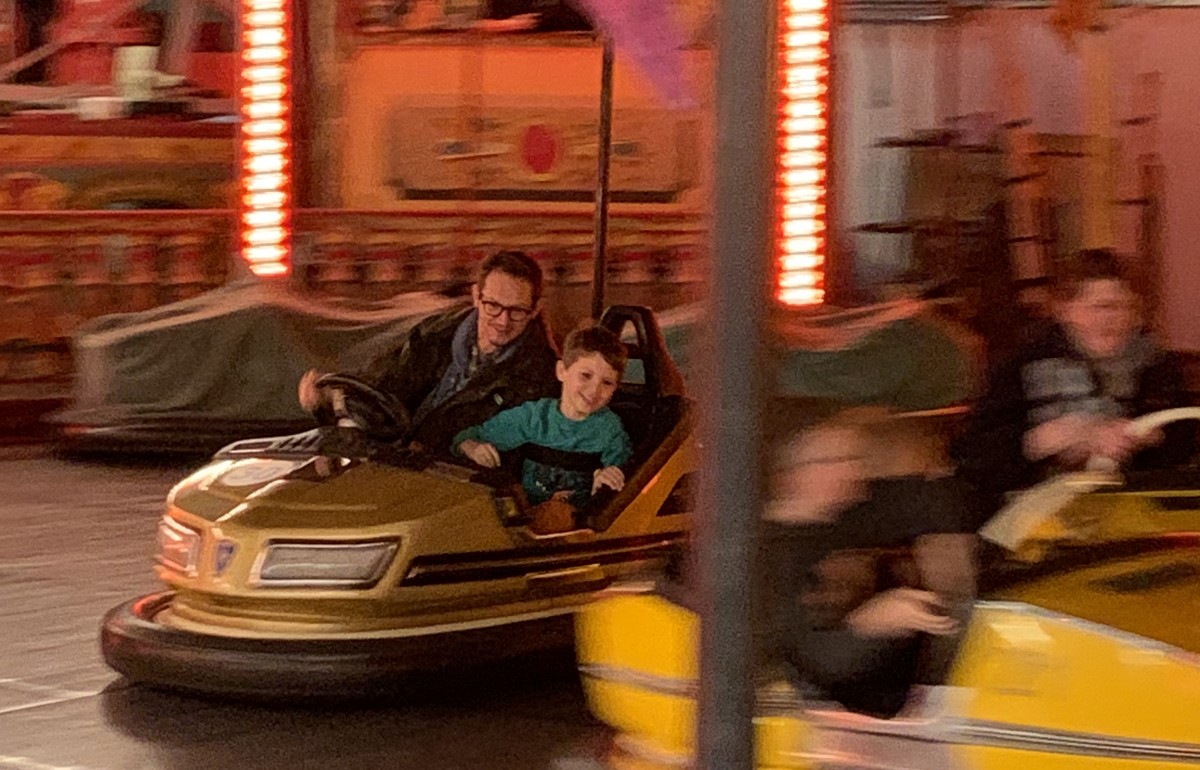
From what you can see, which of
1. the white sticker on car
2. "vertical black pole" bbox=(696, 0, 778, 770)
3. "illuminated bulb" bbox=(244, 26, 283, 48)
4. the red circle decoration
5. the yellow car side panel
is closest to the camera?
"vertical black pole" bbox=(696, 0, 778, 770)

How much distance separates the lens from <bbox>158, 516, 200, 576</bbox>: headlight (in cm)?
314

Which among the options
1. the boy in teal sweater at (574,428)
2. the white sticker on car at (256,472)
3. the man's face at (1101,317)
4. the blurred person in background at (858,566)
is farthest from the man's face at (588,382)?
the blurred person in background at (858,566)

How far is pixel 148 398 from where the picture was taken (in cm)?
603

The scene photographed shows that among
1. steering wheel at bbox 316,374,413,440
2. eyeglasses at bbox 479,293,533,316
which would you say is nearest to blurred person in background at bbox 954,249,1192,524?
eyeglasses at bbox 479,293,533,316

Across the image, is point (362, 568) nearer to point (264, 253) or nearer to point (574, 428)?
point (574, 428)

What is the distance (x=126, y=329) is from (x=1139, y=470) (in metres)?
4.04

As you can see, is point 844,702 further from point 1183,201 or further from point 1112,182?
point 1183,201

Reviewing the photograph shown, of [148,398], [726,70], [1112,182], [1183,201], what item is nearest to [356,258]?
[148,398]

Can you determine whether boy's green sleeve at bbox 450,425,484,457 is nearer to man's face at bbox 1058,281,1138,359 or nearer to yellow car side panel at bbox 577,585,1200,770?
man's face at bbox 1058,281,1138,359

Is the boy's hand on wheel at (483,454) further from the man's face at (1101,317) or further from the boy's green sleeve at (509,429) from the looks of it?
the man's face at (1101,317)

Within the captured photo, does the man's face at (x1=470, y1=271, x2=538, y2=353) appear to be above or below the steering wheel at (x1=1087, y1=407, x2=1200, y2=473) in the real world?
above

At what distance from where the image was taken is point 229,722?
3.03 metres

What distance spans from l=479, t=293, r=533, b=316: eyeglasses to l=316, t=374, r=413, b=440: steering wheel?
0.73ft

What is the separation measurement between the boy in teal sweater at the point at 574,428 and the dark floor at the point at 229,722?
31cm
